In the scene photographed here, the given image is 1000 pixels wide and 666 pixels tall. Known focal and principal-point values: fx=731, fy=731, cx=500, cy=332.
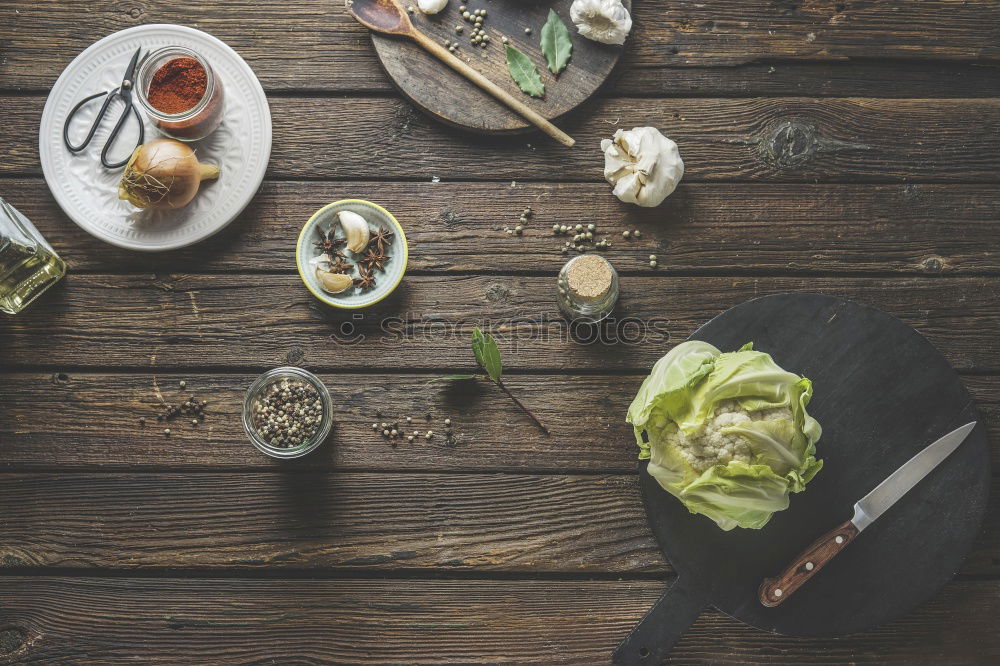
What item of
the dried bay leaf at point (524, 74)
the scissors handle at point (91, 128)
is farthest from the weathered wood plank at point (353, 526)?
the dried bay leaf at point (524, 74)

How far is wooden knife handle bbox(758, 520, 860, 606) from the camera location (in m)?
1.38

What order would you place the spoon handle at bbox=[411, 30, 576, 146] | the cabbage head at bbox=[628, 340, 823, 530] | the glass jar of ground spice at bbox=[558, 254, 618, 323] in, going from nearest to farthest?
the cabbage head at bbox=[628, 340, 823, 530] < the glass jar of ground spice at bbox=[558, 254, 618, 323] < the spoon handle at bbox=[411, 30, 576, 146]

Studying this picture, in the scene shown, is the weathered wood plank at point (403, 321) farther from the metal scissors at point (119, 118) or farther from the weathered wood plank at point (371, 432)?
the metal scissors at point (119, 118)

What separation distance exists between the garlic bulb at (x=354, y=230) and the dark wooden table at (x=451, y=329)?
89 mm

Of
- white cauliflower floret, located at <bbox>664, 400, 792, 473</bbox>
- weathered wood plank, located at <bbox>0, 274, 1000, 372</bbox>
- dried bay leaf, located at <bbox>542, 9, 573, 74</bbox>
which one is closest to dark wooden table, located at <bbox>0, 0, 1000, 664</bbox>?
weathered wood plank, located at <bbox>0, 274, 1000, 372</bbox>

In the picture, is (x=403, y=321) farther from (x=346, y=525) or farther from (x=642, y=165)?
(x=642, y=165)

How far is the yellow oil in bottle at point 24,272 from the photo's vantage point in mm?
1458

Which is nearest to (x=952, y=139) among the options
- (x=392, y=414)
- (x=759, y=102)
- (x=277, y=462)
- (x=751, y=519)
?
(x=759, y=102)

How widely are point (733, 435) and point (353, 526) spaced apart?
2.57 feet

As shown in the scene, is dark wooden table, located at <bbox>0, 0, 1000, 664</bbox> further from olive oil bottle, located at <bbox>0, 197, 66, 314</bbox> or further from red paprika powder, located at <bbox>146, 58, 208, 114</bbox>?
red paprika powder, located at <bbox>146, 58, 208, 114</bbox>

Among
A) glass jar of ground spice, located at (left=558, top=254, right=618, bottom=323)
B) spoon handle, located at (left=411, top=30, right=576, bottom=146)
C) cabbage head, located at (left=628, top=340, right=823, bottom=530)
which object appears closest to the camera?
cabbage head, located at (left=628, top=340, right=823, bottom=530)

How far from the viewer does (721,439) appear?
1308mm

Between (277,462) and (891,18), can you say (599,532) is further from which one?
(891,18)

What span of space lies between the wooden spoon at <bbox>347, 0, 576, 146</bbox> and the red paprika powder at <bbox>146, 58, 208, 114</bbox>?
339 millimetres
